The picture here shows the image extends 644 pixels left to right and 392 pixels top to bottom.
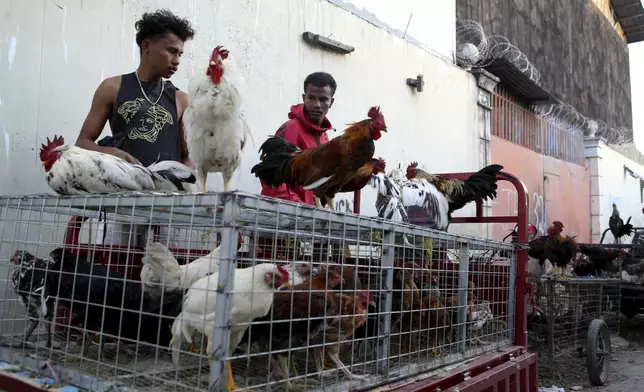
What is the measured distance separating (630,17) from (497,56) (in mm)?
17143

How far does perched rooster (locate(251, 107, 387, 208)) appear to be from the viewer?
3.14 m

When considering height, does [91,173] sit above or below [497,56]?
below

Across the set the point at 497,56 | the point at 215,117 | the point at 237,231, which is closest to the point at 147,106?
the point at 215,117

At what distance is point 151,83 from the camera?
10.4 ft

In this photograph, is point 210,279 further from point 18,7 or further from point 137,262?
point 18,7

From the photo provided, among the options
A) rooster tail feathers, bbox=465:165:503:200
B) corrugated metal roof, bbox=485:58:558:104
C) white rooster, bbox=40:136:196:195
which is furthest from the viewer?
corrugated metal roof, bbox=485:58:558:104

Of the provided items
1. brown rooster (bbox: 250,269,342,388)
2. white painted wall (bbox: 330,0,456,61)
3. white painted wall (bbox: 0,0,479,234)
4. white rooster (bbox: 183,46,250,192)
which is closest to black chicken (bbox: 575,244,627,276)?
white painted wall (bbox: 0,0,479,234)

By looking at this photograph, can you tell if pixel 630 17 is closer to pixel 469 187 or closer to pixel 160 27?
pixel 469 187

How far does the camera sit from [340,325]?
2188mm

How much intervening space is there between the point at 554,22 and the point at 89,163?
1603 centimetres

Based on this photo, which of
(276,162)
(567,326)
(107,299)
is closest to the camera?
(107,299)

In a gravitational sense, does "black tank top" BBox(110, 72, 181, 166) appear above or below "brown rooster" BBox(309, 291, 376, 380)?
above

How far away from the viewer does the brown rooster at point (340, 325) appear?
218cm

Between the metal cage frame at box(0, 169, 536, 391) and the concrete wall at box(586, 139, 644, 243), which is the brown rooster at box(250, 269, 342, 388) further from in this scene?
the concrete wall at box(586, 139, 644, 243)
